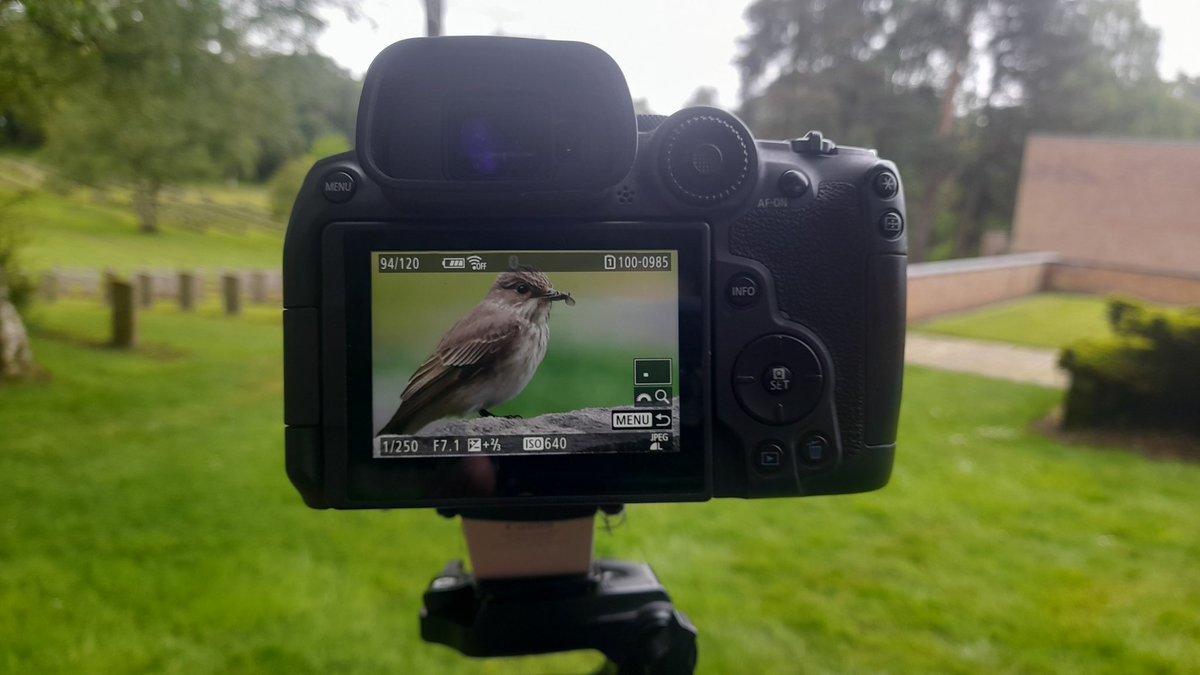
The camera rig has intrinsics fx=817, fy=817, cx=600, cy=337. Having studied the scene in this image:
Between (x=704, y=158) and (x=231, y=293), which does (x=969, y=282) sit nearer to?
(x=231, y=293)

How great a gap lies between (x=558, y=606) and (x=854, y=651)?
0.84 metres

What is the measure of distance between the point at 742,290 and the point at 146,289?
3985 mm

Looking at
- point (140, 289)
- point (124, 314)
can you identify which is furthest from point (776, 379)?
point (140, 289)

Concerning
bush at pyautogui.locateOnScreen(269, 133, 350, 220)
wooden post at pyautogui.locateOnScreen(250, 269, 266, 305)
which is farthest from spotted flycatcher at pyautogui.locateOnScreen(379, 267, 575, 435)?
wooden post at pyautogui.locateOnScreen(250, 269, 266, 305)

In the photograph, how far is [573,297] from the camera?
0.58 metres

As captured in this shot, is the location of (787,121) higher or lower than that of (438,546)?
higher

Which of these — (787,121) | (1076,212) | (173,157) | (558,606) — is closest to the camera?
(558,606)

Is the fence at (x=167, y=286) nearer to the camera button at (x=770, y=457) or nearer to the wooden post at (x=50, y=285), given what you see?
the wooden post at (x=50, y=285)

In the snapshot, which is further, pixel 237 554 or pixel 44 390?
pixel 44 390

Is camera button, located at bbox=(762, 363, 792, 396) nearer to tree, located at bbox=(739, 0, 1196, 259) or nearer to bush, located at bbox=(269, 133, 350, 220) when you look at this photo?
bush, located at bbox=(269, 133, 350, 220)

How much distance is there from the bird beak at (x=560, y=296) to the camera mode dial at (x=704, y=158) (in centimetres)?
11

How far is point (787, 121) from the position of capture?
110 inches

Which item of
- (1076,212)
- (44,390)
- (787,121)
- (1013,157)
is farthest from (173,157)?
(1076,212)

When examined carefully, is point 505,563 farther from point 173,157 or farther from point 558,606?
point 173,157
